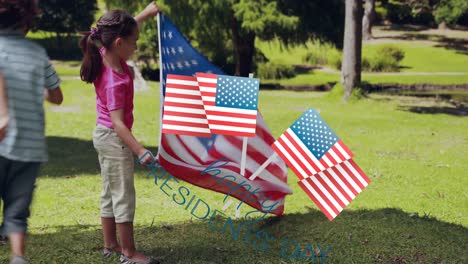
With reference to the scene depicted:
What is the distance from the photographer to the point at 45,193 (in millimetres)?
8109

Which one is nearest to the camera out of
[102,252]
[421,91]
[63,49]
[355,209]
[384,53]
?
[102,252]

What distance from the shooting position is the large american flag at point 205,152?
17.6 ft

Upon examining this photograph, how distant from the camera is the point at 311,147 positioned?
550 cm

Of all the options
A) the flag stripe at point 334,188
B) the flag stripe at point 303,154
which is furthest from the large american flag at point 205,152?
the flag stripe at point 334,188

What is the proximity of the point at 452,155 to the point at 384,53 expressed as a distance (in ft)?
82.3

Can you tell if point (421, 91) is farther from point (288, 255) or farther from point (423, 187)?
point (288, 255)

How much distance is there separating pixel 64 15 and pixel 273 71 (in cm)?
1597

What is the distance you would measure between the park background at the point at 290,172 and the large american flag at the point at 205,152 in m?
0.45

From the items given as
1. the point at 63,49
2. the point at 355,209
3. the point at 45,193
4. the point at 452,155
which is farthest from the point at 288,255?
the point at 63,49

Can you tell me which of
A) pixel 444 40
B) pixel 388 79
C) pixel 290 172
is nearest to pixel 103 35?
pixel 290 172

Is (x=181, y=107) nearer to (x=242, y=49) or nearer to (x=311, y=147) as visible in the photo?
(x=311, y=147)

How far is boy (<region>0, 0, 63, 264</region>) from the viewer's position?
12.1 feet

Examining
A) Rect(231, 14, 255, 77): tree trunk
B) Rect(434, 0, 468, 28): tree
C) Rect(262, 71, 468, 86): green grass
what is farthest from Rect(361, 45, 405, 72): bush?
Rect(231, 14, 255, 77): tree trunk

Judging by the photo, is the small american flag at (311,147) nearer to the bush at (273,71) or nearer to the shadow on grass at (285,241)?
the shadow on grass at (285,241)
